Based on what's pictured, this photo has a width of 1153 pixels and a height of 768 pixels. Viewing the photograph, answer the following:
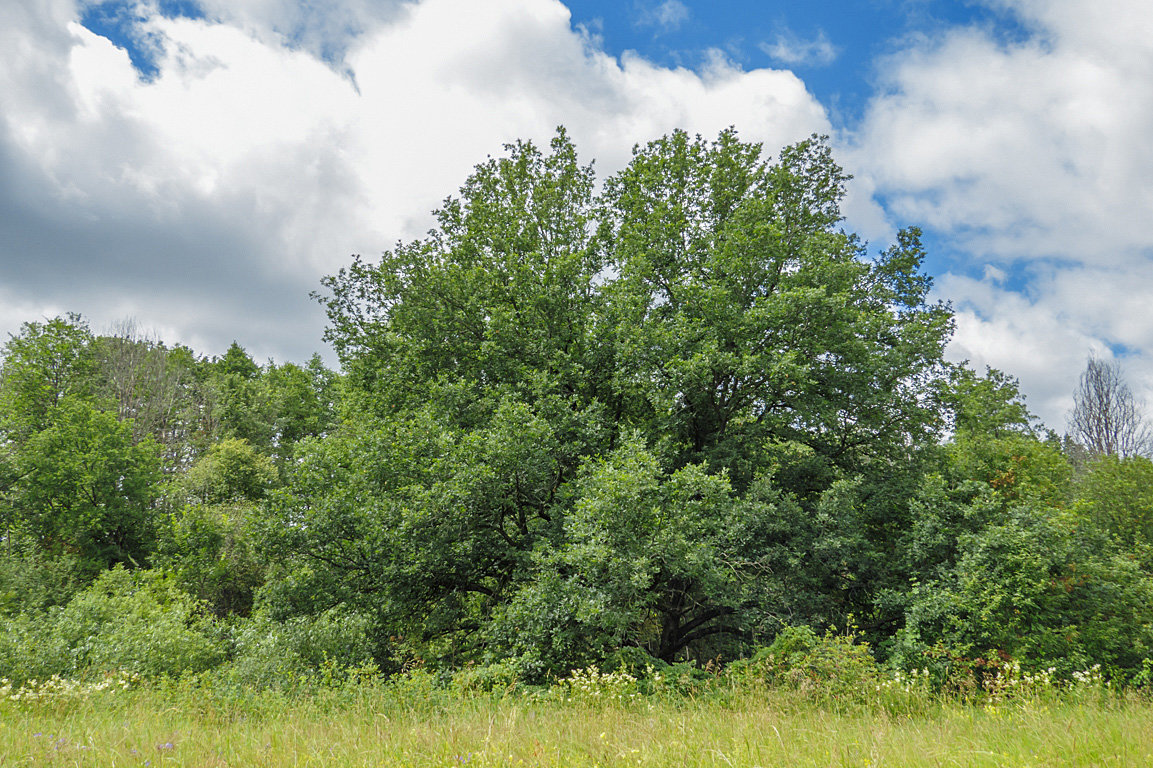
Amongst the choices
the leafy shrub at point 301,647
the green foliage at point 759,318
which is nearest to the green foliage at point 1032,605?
the green foliage at point 759,318

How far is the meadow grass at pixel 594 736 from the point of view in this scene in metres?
3.89

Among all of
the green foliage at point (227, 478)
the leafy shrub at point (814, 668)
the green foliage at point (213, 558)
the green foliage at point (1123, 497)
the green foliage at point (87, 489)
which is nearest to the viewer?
the leafy shrub at point (814, 668)

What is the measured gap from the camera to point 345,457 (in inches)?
507

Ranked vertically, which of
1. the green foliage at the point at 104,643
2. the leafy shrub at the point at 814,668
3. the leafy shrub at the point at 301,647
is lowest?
the green foliage at the point at 104,643

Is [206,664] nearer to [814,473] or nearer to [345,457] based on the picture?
[345,457]

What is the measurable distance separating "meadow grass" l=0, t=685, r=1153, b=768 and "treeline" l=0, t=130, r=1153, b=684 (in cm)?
328

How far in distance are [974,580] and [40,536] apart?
3586cm

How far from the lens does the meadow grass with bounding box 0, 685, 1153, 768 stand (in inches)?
153

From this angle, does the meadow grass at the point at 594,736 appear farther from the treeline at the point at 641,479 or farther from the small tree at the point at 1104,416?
the small tree at the point at 1104,416

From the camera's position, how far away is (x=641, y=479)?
970cm

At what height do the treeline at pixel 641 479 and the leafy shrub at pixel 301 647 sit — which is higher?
the treeline at pixel 641 479

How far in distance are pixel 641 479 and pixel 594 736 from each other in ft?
17.8

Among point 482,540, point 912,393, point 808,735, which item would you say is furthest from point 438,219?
point 808,735

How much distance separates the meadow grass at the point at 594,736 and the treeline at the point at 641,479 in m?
3.28
